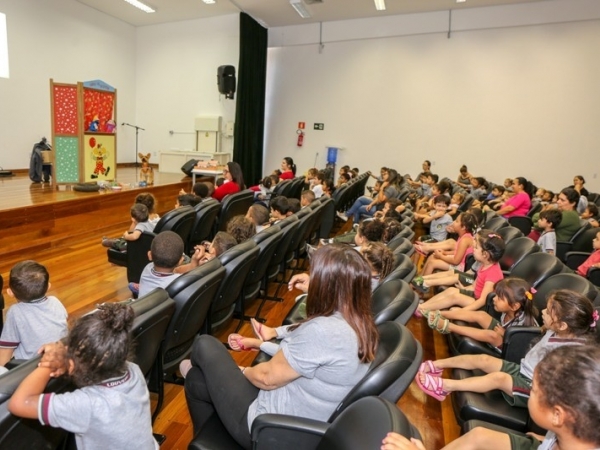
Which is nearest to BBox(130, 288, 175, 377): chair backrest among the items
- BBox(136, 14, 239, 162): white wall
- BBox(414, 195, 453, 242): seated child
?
BBox(414, 195, 453, 242): seated child

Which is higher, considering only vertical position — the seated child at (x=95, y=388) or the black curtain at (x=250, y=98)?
the black curtain at (x=250, y=98)

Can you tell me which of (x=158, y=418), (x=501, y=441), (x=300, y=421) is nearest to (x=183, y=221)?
(x=158, y=418)

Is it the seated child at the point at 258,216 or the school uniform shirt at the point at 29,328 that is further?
the seated child at the point at 258,216

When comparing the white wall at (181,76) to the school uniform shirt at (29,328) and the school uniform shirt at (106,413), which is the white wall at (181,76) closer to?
the school uniform shirt at (29,328)

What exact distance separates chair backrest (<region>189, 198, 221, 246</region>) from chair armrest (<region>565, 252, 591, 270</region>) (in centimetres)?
369

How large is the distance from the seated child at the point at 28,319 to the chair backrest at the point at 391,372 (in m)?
1.35

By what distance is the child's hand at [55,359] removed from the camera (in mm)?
1128

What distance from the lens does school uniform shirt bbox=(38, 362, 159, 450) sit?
109 cm

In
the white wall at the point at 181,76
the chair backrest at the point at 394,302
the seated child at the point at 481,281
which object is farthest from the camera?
the white wall at the point at 181,76

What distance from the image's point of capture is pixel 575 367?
Answer: 3.34 ft

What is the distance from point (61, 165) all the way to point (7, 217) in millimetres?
1915

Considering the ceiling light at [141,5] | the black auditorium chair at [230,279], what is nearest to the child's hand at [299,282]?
the black auditorium chair at [230,279]

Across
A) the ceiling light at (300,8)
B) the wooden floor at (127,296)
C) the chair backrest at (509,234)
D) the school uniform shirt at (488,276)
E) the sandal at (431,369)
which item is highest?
the ceiling light at (300,8)

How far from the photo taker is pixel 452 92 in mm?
9258
